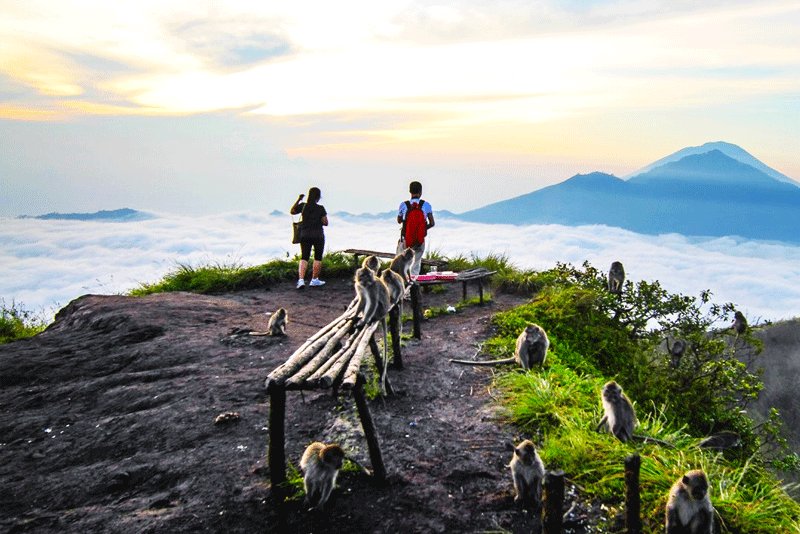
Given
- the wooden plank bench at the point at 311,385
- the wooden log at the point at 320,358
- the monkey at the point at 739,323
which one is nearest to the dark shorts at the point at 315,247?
the wooden log at the point at 320,358

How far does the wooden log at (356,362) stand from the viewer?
16.8 feet

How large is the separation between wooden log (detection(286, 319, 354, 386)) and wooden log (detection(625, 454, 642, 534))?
265 centimetres

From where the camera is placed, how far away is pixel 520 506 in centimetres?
510

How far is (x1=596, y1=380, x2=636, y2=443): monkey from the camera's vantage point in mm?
6094

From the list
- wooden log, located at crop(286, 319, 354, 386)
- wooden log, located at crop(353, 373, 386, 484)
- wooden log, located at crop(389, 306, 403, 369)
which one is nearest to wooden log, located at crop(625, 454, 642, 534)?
wooden log, located at crop(353, 373, 386, 484)

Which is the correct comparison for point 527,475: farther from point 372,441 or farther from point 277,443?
point 277,443

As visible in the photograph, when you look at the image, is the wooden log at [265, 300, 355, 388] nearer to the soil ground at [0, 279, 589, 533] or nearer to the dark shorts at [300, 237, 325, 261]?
the soil ground at [0, 279, 589, 533]

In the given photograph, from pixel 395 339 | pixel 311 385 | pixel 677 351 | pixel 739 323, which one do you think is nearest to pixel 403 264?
pixel 395 339

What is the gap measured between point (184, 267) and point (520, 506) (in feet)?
43.3

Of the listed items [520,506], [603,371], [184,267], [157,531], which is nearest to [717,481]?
[520,506]

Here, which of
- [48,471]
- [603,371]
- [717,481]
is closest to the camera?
[717,481]

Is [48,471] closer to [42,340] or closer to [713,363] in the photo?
[42,340]

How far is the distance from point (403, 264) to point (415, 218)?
→ 220cm

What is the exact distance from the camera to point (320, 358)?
19.1ft
